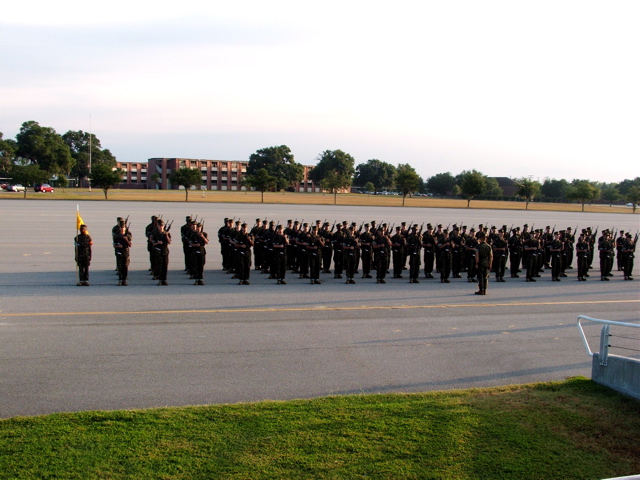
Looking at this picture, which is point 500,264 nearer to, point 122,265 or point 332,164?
point 122,265

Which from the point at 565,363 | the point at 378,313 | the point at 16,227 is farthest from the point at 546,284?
the point at 16,227

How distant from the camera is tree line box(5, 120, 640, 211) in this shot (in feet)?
232

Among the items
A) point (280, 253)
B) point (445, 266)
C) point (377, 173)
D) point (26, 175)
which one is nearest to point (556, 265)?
point (445, 266)

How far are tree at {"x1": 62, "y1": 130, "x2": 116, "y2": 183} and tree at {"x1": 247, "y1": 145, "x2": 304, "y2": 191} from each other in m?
27.5

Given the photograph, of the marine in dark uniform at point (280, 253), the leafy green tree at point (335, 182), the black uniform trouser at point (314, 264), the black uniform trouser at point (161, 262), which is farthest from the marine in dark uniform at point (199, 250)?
the leafy green tree at point (335, 182)

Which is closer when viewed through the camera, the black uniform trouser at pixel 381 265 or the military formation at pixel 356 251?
the military formation at pixel 356 251

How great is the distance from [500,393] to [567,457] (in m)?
1.71

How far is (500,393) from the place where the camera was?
680 cm

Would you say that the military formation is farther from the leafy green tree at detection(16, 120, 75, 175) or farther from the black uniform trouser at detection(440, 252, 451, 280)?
the leafy green tree at detection(16, 120, 75, 175)

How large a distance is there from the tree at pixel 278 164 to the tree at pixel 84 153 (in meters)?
27.5

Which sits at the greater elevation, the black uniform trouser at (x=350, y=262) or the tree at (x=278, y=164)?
the tree at (x=278, y=164)

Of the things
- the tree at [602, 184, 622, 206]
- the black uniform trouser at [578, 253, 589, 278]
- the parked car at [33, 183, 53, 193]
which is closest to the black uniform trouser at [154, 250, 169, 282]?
the black uniform trouser at [578, 253, 589, 278]

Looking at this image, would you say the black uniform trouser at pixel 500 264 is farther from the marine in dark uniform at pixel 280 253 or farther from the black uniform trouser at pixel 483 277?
the marine in dark uniform at pixel 280 253

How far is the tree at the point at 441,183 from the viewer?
125981 mm
